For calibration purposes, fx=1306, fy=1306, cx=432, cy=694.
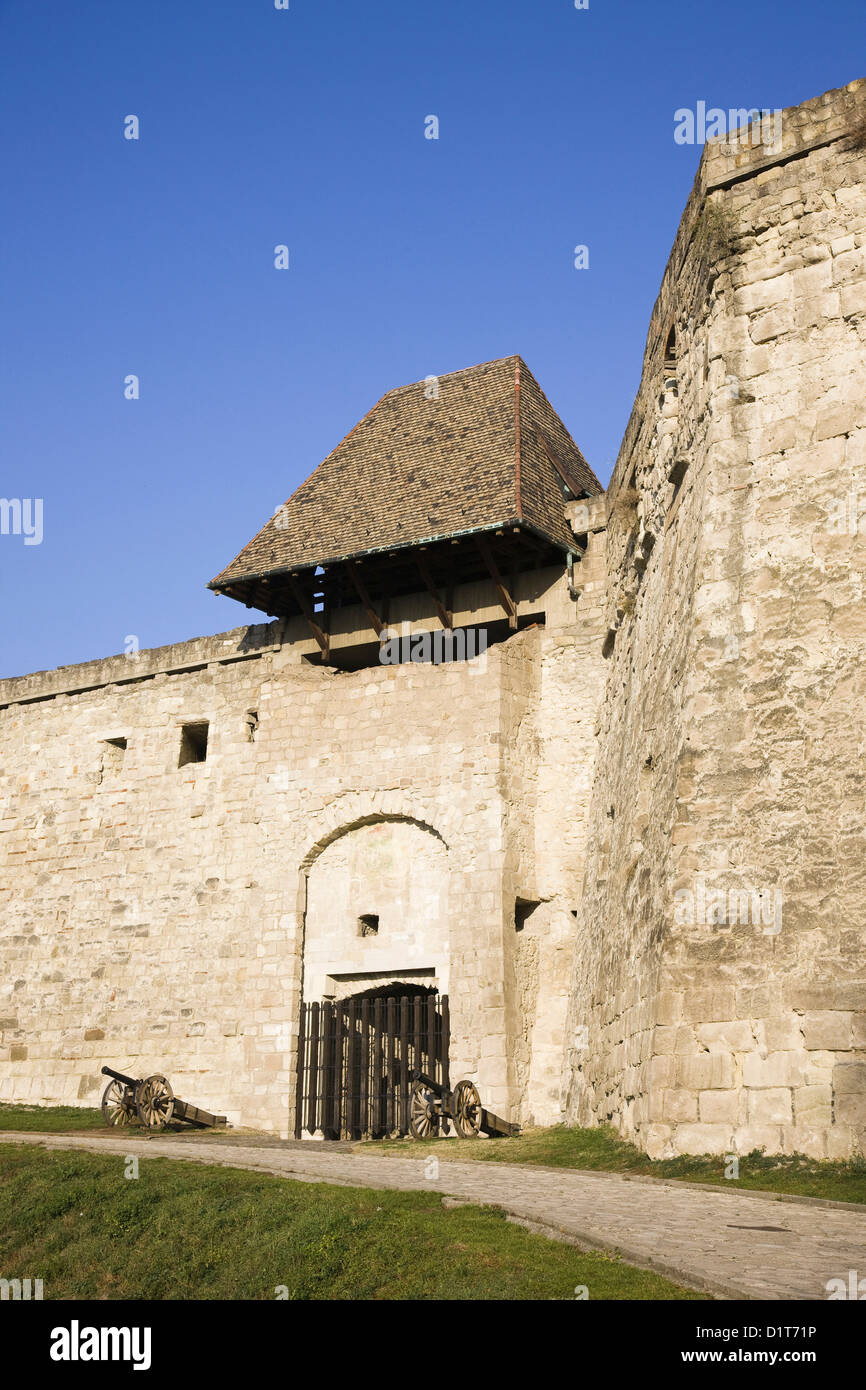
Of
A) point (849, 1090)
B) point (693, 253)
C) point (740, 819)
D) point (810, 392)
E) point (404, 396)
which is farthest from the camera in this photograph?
point (404, 396)

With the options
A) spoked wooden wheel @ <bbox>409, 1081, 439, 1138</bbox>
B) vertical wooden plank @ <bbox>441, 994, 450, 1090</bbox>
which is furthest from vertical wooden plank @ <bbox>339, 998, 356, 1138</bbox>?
spoked wooden wheel @ <bbox>409, 1081, 439, 1138</bbox>

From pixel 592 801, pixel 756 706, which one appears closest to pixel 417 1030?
pixel 592 801

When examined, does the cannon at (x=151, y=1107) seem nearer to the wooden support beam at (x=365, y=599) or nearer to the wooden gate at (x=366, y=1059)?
the wooden gate at (x=366, y=1059)

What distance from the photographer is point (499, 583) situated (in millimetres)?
15711

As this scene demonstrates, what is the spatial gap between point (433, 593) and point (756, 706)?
24.2 ft

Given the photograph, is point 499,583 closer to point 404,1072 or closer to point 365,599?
point 365,599

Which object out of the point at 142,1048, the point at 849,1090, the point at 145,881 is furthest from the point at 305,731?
the point at 849,1090

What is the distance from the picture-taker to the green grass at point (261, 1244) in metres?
5.75

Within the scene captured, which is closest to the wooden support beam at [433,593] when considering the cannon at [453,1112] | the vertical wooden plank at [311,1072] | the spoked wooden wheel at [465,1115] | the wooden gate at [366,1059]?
the wooden gate at [366,1059]

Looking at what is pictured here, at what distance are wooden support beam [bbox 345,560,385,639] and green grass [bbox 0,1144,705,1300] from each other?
798cm

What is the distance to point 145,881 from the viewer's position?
17.9 metres

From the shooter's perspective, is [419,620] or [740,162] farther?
[419,620]
